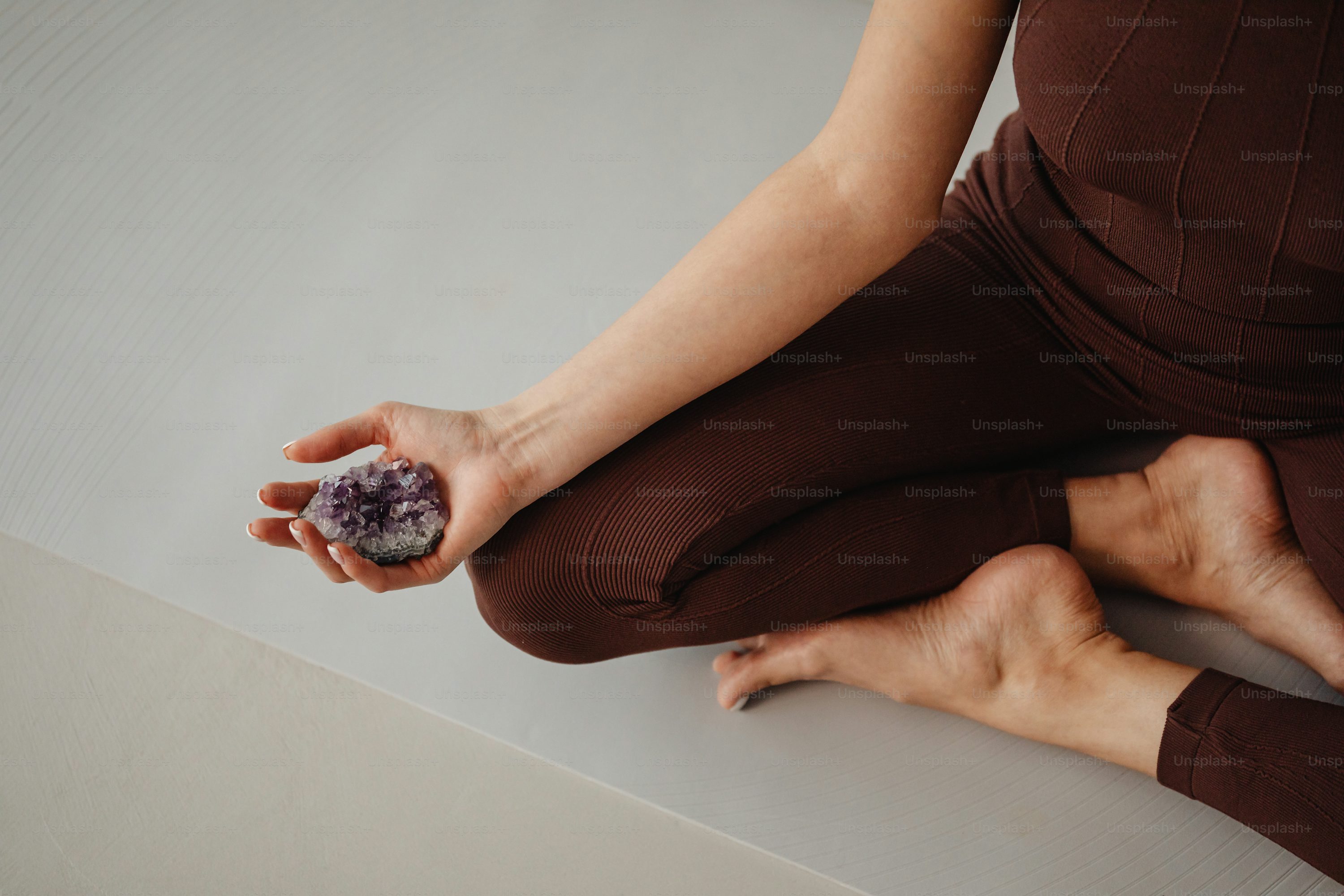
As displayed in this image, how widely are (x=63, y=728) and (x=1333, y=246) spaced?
140 centimetres

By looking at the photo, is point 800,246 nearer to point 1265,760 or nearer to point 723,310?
point 723,310

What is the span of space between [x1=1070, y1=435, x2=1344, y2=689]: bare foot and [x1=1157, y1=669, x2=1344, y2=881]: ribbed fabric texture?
0.16 metres

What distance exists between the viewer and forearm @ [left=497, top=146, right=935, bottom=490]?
812 millimetres

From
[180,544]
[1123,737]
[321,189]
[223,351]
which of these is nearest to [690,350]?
[1123,737]

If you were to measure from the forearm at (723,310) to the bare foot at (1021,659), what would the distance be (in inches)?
13.7

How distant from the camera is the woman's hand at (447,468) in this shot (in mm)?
832

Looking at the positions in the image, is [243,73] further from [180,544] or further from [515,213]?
[180,544]

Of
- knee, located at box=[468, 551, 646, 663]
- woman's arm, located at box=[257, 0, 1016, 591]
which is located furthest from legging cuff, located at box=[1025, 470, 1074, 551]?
knee, located at box=[468, 551, 646, 663]

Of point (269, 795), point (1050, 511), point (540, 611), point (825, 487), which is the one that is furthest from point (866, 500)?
point (269, 795)

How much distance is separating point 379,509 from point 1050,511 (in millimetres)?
705

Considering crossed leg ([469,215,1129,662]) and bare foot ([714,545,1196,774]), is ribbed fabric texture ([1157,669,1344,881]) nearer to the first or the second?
bare foot ([714,545,1196,774])

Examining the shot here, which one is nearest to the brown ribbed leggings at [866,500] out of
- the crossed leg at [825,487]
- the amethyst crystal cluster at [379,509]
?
the crossed leg at [825,487]

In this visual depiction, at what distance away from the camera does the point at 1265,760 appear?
821 mm

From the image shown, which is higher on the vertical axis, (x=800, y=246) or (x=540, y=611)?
(x=800, y=246)
